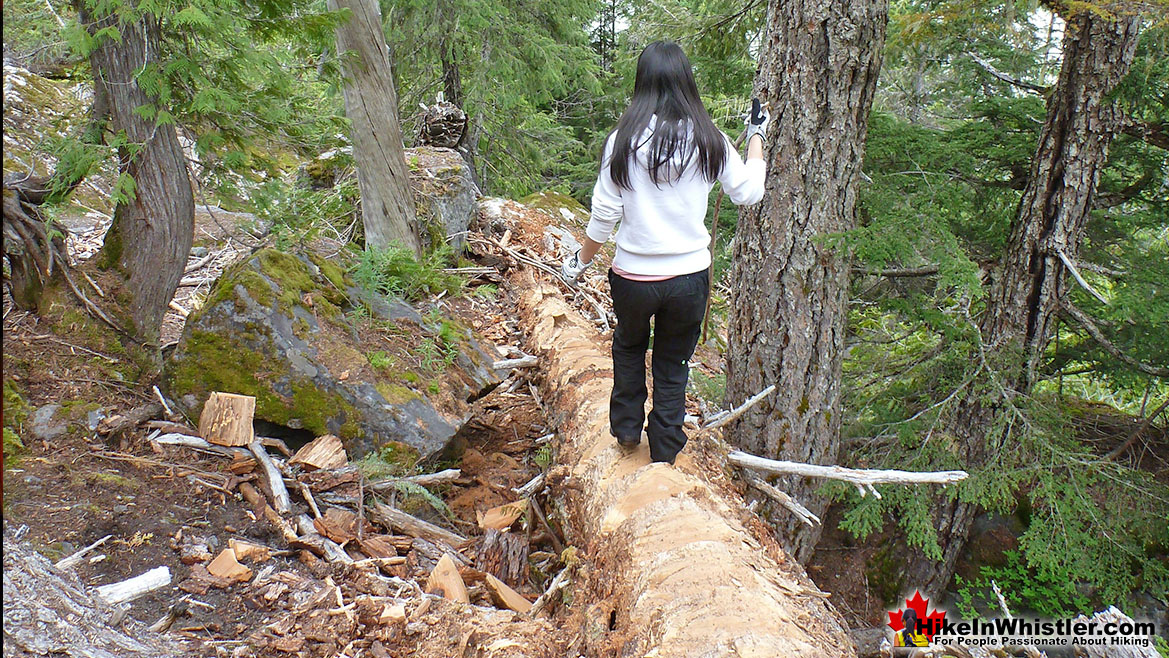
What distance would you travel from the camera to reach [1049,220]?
4.77 metres

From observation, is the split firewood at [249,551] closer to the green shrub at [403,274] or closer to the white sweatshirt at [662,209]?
the white sweatshirt at [662,209]

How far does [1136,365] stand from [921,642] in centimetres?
290

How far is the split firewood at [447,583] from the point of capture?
3.41 m

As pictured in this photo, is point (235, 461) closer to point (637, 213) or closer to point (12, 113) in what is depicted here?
point (637, 213)

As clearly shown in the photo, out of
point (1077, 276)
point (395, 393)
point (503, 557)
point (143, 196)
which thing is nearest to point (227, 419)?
point (395, 393)

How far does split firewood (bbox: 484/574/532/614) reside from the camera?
3.53 metres

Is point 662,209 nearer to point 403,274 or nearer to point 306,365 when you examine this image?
point 306,365

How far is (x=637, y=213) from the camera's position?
3396mm

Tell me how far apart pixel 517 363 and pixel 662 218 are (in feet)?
9.60

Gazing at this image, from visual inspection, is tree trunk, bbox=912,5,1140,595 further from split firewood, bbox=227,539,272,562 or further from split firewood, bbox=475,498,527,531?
split firewood, bbox=227,539,272,562

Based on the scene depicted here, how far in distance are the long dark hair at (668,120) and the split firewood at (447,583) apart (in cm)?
228

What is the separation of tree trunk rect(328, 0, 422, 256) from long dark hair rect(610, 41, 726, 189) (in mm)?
4010

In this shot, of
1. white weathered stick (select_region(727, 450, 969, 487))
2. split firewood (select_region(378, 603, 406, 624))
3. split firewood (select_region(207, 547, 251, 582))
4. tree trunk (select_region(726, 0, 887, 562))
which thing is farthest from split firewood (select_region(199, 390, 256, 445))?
tree trunk (select_region(726, 0, 887, 562))

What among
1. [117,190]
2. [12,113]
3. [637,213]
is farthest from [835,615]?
[12,113]
